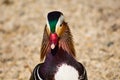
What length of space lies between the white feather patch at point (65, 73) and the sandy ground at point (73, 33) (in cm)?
94

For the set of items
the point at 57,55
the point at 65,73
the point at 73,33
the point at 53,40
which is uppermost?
the point at 53,40

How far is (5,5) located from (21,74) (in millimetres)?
1781

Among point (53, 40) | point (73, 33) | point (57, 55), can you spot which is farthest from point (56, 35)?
point (73, 33)

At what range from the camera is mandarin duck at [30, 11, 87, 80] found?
9.54 feet

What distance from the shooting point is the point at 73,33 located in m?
4.86

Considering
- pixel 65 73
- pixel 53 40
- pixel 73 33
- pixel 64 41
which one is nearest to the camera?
pixel 53 40

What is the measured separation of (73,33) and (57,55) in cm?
182

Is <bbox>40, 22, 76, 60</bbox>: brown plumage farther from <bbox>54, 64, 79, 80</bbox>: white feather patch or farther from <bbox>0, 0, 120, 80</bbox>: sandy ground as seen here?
<bbox>0, 0, 120, 80</bbox>: sandy ground

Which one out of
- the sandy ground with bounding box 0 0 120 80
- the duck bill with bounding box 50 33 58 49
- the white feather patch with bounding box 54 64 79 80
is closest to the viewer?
the duck bill with bounding box 50 33 58 49

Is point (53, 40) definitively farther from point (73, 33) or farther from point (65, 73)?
point (73, 33)

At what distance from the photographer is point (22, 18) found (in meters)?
5.31

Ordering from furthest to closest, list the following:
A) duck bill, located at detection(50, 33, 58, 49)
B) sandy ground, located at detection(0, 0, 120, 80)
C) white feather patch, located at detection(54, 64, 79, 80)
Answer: sandy ground, located at detection(0, 0, 120, 80)
white feather patch, located at detection(54, 64, 79, 80)
duck bill, located at detection(50, 33, 58, 49)

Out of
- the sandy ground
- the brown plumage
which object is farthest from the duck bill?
the sandy ground

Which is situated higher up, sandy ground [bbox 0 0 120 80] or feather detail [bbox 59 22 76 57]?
feather detail [bbox 59 22 76 57]
